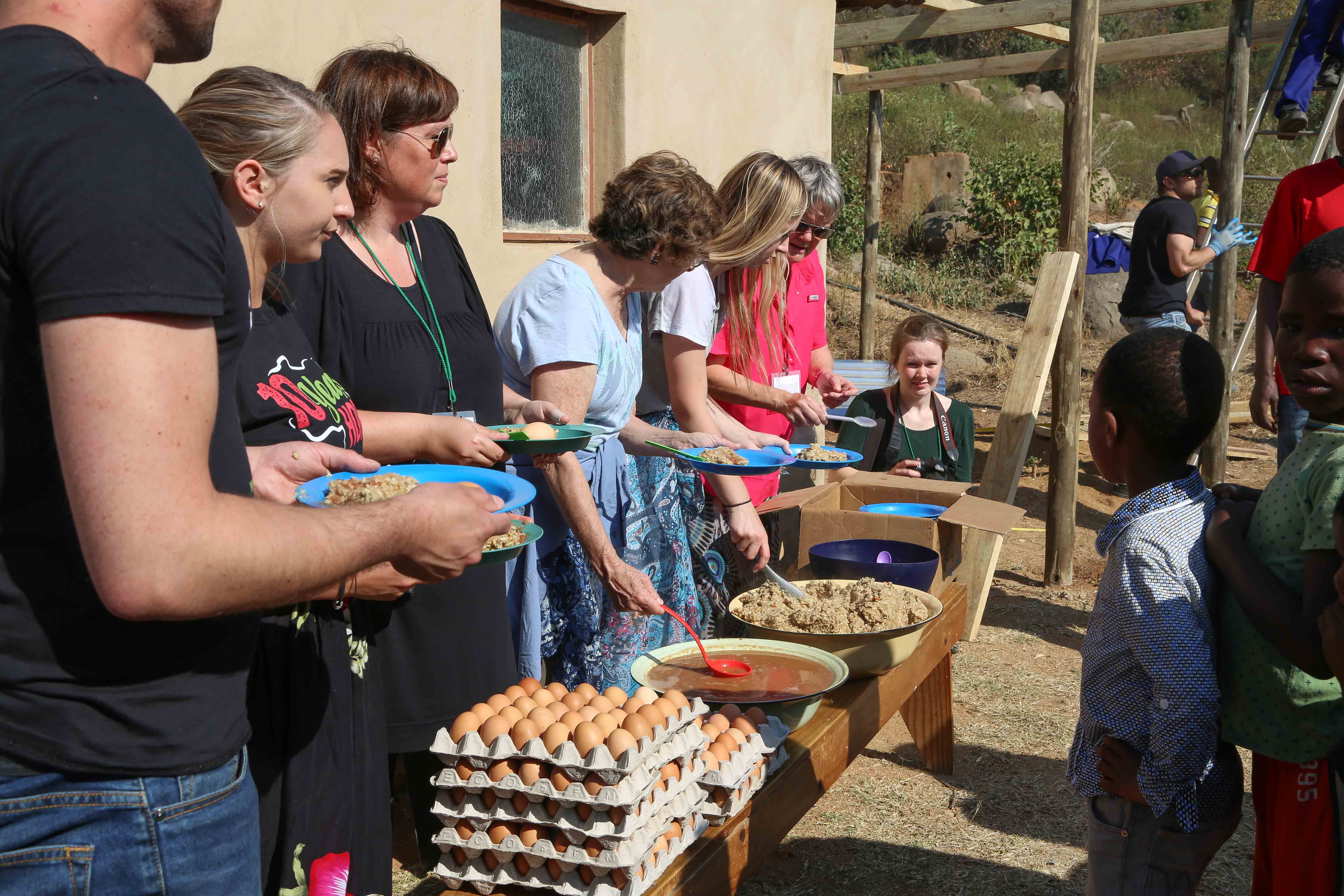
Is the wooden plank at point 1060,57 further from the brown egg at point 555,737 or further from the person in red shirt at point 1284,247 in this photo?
the brown egg at point 555,737

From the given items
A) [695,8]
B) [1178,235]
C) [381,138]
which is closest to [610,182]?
[381,138]

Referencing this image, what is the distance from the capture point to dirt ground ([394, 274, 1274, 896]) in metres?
3.15

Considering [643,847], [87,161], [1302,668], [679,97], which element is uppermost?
[679,97]

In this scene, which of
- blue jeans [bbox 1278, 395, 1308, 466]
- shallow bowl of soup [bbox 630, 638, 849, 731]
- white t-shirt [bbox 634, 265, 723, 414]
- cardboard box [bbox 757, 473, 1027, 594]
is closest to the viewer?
shallow bowl of soup [bbox 630, 638, 849, 731]

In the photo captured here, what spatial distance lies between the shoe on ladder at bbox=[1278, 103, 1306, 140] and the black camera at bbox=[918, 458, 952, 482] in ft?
12.4

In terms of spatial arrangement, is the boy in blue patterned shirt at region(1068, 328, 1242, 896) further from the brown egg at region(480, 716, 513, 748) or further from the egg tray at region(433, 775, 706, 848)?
the brown egg at region(480, 716, 513, 748)

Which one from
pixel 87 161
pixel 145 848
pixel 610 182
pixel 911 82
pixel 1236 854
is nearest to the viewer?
pixel 87 161

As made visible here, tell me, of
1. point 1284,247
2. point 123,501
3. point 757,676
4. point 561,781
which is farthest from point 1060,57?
point 123,501

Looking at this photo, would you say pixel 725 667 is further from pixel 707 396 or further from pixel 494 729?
pixel 707 396

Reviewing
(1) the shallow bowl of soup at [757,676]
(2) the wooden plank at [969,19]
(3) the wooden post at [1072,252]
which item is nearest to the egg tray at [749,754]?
(1) the shallow bowl of soup at [757,676]

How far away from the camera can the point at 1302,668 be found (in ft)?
5.66

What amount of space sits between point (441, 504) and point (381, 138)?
1299mm

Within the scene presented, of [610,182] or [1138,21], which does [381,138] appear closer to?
[610,182]

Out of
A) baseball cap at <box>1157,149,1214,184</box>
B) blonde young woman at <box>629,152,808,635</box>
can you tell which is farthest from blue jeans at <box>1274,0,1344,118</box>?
blonde young woman at <box>629,152,808,635</box>
